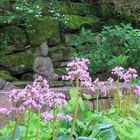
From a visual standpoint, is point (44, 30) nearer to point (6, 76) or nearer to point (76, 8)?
point (76, 8)

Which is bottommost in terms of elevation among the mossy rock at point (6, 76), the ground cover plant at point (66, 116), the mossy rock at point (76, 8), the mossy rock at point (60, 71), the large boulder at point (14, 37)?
the mossy rock at point (60, 71)

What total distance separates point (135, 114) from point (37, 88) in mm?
915

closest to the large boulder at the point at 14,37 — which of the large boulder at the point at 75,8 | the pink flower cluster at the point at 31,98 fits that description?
the large boulder at the point at 75,8

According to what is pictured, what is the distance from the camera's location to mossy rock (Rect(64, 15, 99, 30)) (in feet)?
22.7

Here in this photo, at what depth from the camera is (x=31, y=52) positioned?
648 cm

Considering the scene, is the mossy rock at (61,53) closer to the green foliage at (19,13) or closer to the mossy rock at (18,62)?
the mossy rock at (18,62)

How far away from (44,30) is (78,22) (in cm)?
63

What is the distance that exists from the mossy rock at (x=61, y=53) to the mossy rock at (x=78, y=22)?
0.42m

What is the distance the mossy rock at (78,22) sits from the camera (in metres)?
6.91

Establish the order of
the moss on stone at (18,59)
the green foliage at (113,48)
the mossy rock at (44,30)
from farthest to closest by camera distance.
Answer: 1. the mossy rock at (44,30)
2. the moss on stone at (18,59)
3. the green foliage at (113,48)

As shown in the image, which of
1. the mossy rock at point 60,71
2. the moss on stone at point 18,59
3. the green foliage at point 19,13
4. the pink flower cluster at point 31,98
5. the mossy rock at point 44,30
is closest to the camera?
the pink flower cluster at point 31,98

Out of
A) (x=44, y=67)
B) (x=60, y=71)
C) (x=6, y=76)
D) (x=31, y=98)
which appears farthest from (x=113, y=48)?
(x=31, y=98)

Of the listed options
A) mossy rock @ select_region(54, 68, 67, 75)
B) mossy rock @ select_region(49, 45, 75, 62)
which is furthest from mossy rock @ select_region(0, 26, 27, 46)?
mossy rock @ select_region(54, 68, 67, 75)

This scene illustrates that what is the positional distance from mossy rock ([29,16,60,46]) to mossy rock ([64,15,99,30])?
0.20 meters
